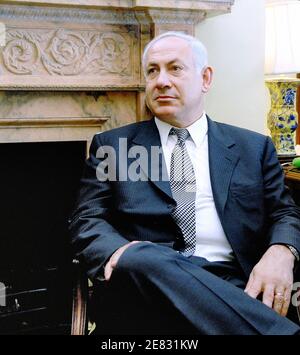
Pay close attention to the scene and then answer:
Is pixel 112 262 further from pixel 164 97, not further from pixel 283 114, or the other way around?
pixel 283 114

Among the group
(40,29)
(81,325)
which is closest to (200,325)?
(81,325)

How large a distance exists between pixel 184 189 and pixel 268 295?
397 mm

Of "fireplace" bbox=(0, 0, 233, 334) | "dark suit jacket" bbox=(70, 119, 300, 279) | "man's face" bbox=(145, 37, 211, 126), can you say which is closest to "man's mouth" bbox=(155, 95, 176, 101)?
"man's face" bbox=(145, 37, 211, 126)

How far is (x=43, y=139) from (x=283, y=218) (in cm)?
94

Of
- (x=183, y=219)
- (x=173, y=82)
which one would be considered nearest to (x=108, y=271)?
(x=183, y=219)

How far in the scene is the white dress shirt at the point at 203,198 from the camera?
1.48 meters

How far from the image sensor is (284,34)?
2.04 metres

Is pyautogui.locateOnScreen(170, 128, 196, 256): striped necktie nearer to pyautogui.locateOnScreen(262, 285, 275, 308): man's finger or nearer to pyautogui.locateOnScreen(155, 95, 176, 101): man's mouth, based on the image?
pyautogui.locateOnScreen(155, 95, 176, 101): man's mouth

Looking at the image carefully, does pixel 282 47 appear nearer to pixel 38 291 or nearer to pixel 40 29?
pixel 40 29

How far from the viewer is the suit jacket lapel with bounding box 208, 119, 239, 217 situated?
149 centimetres

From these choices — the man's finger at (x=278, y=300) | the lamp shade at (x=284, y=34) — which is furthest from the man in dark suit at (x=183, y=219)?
the lamp shade at (x=284, y=34)

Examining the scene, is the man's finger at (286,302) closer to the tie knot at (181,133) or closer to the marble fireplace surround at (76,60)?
the tie knot at (181,133)

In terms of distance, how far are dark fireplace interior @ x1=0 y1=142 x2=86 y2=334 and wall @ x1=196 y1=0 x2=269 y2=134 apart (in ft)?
2.10
